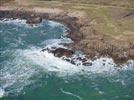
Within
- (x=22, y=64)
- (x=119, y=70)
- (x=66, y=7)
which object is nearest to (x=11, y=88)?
(x=22, y=64)

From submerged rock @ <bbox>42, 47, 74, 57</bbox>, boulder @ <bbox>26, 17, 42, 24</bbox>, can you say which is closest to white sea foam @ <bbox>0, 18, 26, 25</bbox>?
boulder @ <bbox>26, 17, 42, 24</bbox>

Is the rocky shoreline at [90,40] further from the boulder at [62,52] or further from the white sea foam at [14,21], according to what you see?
the boulder at [62,52]

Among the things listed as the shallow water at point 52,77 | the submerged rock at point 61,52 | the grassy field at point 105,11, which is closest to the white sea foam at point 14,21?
the grassy field at point 105,11

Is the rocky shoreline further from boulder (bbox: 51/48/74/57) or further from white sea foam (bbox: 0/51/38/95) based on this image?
white sea foam (bbox: 0/51/38/95)

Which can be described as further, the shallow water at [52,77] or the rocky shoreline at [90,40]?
the rocky shoreline at [90,40]

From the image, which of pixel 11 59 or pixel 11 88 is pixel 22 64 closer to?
pixel 11 59

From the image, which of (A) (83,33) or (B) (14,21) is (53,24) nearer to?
(B) (14,21)
